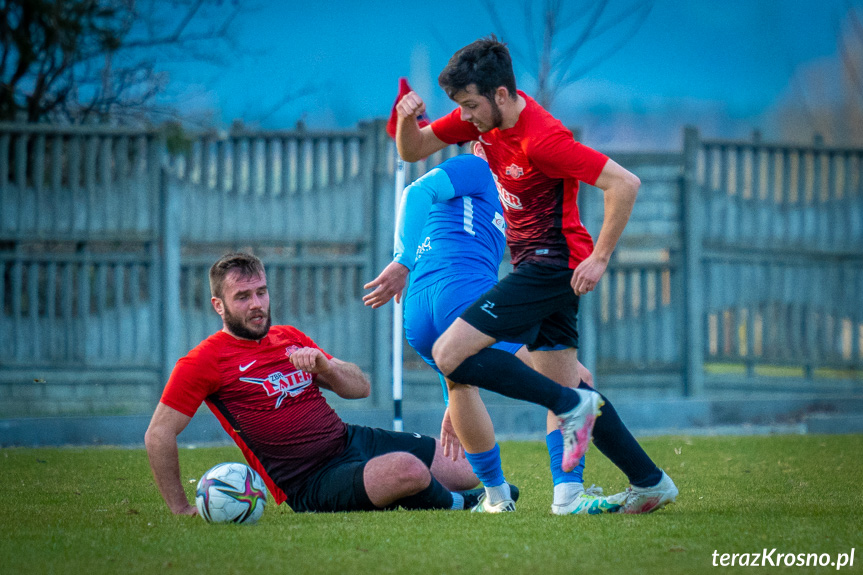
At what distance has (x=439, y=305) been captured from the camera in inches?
162

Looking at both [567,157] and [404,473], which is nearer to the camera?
[567,157]

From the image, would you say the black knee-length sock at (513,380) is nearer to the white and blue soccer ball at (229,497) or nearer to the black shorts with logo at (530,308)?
the black shorts with logo at (530,308)

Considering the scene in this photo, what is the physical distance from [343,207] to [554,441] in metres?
5.28

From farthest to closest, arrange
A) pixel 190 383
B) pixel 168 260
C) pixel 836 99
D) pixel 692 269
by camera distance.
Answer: pixel 836 99 < pixel 692 269 < pixel 168 260 < pixel 190 383

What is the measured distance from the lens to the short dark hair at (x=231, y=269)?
13.8 ft

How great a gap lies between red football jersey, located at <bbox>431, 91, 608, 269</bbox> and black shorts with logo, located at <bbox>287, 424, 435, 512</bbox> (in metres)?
1.08

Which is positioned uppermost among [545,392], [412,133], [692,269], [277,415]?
[412,133]

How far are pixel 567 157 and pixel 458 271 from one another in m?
0.78

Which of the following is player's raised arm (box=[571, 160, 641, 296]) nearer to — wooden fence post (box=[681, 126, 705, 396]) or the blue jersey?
the blue jersey

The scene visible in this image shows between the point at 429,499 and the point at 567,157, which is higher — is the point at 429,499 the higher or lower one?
the lower one

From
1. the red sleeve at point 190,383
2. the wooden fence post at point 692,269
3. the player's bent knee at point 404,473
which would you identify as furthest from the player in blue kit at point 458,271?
the wooden fence post at point 692,269

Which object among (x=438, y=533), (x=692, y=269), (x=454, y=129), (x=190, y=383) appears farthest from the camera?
(x=692, y=269)

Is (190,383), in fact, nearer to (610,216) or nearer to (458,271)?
(458,271)

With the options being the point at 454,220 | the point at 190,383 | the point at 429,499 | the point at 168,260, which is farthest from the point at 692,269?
the point at 190,383
